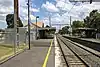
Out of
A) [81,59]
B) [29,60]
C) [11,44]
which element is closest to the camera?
[29,60]

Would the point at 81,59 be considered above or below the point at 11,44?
below

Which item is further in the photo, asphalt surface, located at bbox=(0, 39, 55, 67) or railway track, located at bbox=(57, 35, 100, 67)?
railway track, located at bbox=(57, 35, 100, 67)

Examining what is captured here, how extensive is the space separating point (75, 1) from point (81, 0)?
A: 973mm

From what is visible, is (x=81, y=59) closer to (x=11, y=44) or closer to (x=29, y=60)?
(x=29, y=60)

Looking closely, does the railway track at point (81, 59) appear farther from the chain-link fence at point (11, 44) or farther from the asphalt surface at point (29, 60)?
the chain-link fence at point (11, 44)

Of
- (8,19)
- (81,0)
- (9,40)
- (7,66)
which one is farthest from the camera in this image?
(8,19)

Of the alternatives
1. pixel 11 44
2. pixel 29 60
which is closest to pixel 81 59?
pixel 29 60

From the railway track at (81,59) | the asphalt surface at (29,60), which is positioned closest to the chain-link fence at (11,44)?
the asphalt surface at (29,60)

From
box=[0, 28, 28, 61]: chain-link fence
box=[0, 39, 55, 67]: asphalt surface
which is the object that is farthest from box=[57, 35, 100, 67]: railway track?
box=[0, 28, 28, 61]: chain-link fence

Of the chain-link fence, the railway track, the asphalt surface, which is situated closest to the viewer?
the asphalt surface

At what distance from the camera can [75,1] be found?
1341 inches

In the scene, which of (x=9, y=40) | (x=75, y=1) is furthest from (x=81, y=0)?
(x=9, y=40)

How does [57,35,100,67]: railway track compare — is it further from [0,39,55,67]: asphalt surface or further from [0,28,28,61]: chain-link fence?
[0,28,28,61]: chain-link fence

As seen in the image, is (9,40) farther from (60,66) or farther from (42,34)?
(42,34)
